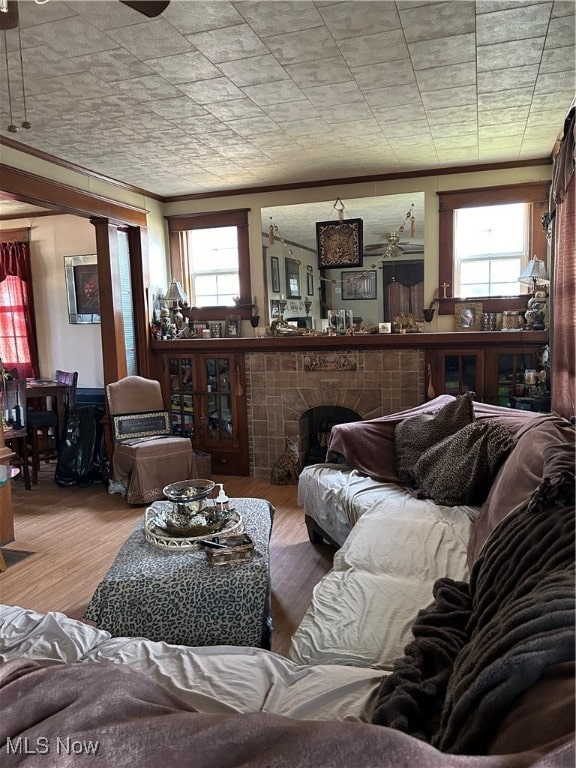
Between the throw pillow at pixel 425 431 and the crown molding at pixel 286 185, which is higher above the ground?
the crown molding at pixel 286 185

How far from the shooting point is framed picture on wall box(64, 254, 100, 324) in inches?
216

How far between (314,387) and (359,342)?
56cm

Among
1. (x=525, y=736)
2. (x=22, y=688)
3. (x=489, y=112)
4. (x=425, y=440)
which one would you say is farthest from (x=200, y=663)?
(x=489, y=112)

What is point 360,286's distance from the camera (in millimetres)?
7379

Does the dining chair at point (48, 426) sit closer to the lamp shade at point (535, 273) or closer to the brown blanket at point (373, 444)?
the brown blanket at point (373, 444)

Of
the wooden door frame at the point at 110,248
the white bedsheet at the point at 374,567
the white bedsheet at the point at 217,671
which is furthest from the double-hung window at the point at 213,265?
the white bedsheet at the point at 217,671

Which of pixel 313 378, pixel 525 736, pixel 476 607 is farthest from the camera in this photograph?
pixel 313 378

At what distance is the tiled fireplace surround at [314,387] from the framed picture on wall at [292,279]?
1.29 m

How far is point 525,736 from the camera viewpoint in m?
0.81

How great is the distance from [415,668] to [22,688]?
2.83ft

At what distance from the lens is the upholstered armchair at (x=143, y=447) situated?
4188mm

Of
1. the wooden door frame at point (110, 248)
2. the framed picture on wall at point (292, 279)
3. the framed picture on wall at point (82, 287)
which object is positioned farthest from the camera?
the framed picture on wall at point (292, 279)

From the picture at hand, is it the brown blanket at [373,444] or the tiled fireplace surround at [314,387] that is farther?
the tiled fireplace surround at [314,387]

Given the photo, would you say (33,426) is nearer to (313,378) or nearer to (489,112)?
(313,378)
